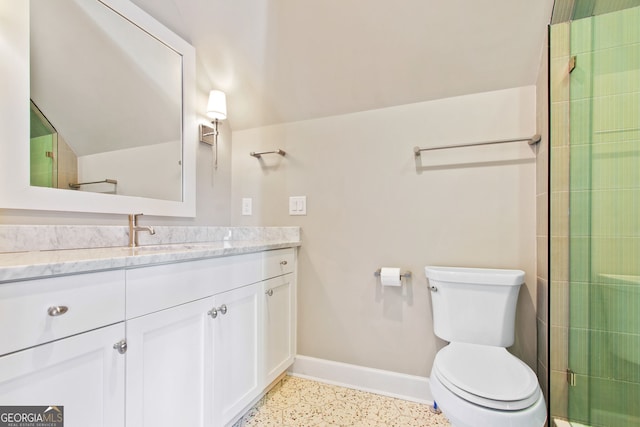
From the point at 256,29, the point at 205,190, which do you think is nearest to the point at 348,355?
the point at 205,190

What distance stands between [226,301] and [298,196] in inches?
35.5

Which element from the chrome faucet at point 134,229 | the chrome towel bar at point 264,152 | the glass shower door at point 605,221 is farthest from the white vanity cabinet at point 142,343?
the glass shower door at point 605,221

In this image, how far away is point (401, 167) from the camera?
68.1 inches

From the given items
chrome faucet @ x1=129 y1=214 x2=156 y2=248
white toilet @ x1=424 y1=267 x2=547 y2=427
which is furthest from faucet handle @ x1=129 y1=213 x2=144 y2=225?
white toilet @ x1=424 y1=267 x2=547 y2=427

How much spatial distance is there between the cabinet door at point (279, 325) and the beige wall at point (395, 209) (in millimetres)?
118

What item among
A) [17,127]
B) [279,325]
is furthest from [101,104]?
[279,325]

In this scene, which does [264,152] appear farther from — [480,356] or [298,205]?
[480,356]

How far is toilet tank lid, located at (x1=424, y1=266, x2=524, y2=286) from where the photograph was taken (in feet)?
4.51

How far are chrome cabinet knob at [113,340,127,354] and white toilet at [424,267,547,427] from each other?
43.3 inches

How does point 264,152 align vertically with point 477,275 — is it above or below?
above

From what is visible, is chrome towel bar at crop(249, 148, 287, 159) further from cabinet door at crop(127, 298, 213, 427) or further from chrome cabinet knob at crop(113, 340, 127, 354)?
chrome cabinet knob at crop(113, 340, 127, 354)

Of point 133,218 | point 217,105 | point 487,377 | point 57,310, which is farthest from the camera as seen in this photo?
point 217,105

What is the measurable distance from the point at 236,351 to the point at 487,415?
3.32ft

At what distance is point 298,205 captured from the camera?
1967mm
